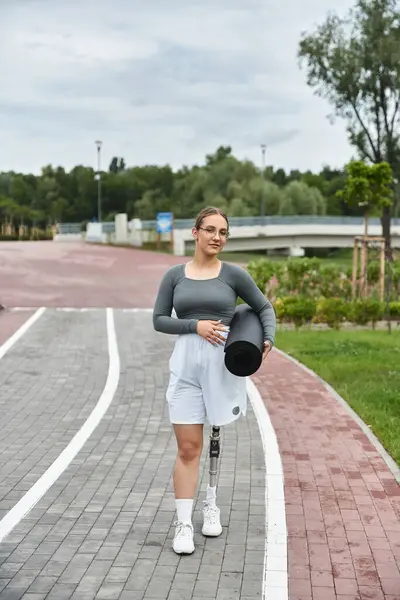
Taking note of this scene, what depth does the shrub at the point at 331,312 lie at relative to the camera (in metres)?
17.8

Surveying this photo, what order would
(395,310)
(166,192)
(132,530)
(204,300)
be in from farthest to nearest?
(166,192)
(395,310)
(132,530)
(204,300)

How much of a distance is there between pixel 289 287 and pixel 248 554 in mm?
14729

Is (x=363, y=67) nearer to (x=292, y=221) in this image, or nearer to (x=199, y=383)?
(x=292, y=221)

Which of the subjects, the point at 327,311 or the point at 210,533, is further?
the point at 327,311

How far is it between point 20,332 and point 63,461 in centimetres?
892

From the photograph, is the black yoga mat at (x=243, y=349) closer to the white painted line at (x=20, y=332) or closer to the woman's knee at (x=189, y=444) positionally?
the woman's knee at (x=189, y=444)

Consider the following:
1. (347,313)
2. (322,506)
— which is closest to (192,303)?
(322,506)

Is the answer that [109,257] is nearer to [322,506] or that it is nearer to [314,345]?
[314,345]

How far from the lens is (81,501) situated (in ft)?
21.3

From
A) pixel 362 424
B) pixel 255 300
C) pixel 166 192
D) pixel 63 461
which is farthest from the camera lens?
pixel 166 192

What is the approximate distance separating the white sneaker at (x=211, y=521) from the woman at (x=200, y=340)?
237mm

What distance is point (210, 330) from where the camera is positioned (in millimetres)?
5297

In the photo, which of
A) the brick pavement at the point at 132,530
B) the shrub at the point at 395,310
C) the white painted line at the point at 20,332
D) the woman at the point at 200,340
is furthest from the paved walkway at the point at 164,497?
the shrub at the point at 395,310

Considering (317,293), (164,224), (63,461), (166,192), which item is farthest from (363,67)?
(166,192)
